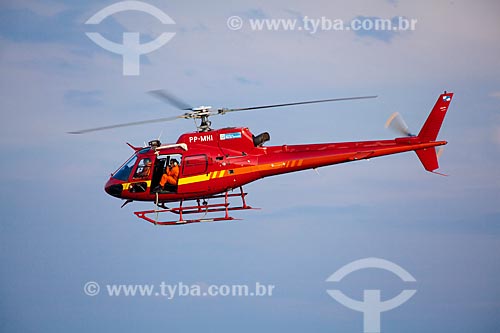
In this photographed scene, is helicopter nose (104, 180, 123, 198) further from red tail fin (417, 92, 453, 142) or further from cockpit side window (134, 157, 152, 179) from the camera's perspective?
red tail fin (417, 92, 453, 142)

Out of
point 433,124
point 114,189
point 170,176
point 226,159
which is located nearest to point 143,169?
point 170,176

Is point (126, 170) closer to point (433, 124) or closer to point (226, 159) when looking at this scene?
point (226, 159)

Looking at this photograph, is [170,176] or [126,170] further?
[126,170]

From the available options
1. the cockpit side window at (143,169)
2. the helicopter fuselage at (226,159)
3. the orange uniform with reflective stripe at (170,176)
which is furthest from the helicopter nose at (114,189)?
the orange uniform with reflective stripe at (170,176)

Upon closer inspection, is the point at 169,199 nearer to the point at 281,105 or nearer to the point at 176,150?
the point at 176,150

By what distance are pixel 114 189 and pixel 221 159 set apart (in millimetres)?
2308

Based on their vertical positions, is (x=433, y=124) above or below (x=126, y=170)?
above

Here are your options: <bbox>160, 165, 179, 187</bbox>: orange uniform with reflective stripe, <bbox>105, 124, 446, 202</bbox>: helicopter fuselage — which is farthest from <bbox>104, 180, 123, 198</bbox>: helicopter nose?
<bbox>160, 165, 179, 187</bbox>: orange uniform with reflective stripe

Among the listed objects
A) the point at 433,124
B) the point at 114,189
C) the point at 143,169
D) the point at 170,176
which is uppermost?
the point at 433,124

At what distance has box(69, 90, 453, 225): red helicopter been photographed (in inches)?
1293

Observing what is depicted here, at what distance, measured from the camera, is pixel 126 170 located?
33.7m

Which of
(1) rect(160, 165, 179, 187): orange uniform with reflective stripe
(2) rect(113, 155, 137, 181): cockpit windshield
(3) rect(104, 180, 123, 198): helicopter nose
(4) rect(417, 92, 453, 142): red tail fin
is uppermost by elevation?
(4) rect(417, 92, 453, 142): red tail fin

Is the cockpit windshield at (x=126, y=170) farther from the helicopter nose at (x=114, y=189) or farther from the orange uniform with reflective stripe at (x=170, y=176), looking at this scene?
the orange uniform with reflective stripe at (x=170, y=176)

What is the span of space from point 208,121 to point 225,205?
1.77m
